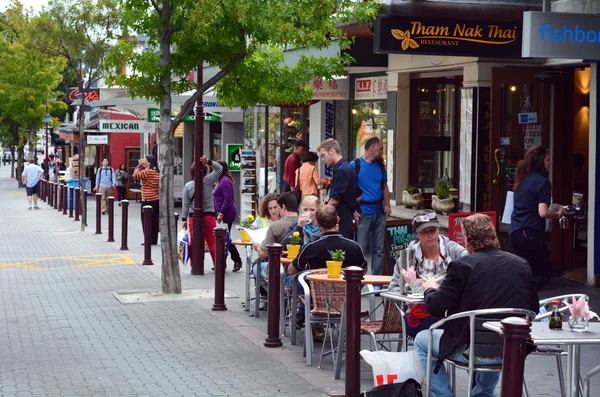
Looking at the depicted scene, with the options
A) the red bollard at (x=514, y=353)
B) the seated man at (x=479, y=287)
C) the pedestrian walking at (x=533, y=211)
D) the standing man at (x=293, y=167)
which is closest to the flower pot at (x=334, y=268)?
the seated man at (x=479, y=287)

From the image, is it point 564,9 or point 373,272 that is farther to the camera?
point 373,272

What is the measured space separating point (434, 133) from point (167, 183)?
6.11 m

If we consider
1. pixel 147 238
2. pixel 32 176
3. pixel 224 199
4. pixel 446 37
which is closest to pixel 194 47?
pixel 446 37

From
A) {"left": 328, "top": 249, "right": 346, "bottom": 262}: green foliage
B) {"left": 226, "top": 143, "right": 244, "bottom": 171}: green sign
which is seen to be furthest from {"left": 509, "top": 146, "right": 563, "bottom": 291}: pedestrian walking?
{"left": 226, "top": 143, "right": 244, "bottom": 171}: green sign

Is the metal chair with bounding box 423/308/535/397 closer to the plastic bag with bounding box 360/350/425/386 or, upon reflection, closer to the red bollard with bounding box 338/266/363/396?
the plastic bag with bounding box 360/350/425/386

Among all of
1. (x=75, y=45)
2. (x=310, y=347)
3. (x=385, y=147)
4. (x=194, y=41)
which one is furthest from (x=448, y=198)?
(x=75, y=45)

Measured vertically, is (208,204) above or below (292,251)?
above

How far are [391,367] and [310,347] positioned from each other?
228 centimetres

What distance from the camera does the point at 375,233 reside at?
13219 mm

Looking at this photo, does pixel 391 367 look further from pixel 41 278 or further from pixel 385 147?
pixel 385 147

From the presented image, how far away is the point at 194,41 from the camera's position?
1320 cm

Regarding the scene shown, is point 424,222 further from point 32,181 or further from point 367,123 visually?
point 32,181

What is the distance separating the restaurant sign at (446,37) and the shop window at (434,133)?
3982 millimetres

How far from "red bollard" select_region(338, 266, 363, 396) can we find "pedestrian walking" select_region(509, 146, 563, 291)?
396 centimetres
